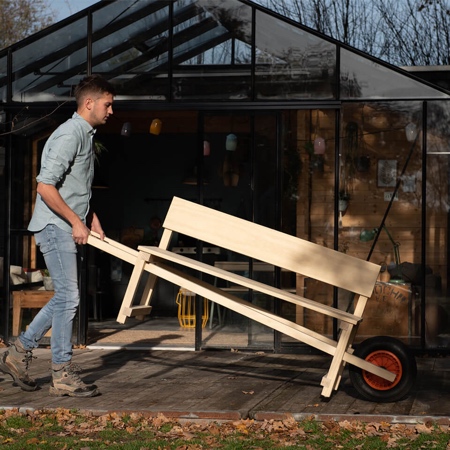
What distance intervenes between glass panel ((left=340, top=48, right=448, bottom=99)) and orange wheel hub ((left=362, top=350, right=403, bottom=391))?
3549mm

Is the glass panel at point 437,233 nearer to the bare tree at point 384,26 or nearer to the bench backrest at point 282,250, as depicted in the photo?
the bench backrest at point 282,250

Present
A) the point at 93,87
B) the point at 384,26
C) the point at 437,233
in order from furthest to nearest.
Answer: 1. the point at 384,26
2. the point at 437,233
3. the point at 93,87

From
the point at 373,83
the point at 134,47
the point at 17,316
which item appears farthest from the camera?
the point at 17,316

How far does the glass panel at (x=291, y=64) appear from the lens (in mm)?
9523

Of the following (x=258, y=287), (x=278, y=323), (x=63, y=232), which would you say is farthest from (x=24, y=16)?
(x=278, y=323)

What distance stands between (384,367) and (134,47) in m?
4.54

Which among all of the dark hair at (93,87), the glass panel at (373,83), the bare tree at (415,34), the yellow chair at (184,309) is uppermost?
the bare tree at (415,34)

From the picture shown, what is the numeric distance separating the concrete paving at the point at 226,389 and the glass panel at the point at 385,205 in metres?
0.67

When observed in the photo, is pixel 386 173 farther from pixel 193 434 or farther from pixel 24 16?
pixel 24 16

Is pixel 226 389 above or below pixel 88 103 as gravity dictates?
below

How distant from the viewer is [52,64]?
9828mm

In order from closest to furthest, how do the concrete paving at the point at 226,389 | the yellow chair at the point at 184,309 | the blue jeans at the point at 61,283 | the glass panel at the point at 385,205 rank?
the concrete paving at the point at 226,389 < the blue jeans at the point at 61,283 < the glass panel at the point at 385,205 < the yellow chair at the point at 184,309

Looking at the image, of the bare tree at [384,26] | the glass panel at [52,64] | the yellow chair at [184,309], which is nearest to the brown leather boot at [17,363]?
the glass panel at [52,64]

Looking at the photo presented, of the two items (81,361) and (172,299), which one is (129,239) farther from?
(81,361)
